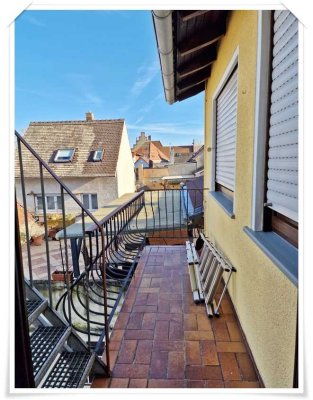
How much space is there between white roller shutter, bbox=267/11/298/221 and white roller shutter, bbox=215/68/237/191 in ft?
3.40

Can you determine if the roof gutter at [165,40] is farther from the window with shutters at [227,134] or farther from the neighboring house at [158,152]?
the neighboring house at [158,152]

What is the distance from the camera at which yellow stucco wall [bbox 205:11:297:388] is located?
46.1 inches

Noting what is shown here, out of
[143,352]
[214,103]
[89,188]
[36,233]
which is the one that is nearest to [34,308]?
[143,352]

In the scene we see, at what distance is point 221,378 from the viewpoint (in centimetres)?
164

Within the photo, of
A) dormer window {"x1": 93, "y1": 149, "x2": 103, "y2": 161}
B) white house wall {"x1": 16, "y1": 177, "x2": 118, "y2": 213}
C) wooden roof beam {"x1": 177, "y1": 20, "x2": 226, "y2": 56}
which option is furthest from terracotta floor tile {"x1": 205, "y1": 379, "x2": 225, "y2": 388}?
dormer window {"x1": 93, "y1": 149, "x2": 103, "y2": 161}

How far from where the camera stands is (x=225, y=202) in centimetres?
284

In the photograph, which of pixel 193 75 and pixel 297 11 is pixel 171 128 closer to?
pixel 193 75

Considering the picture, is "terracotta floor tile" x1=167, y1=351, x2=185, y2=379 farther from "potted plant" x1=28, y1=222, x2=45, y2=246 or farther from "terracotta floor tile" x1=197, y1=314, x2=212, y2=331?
"potted plant" x1=28, y1=222, x2=45, y2=246

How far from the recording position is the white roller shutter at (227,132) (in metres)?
2.50

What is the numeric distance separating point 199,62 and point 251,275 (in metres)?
2.82

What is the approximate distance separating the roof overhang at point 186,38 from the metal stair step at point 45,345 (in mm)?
1982

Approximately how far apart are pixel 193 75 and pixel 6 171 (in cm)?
364

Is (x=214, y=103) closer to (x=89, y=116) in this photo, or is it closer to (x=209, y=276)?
(x=209, y=276)

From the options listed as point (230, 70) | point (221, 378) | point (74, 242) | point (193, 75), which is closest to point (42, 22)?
point (230, 70)
